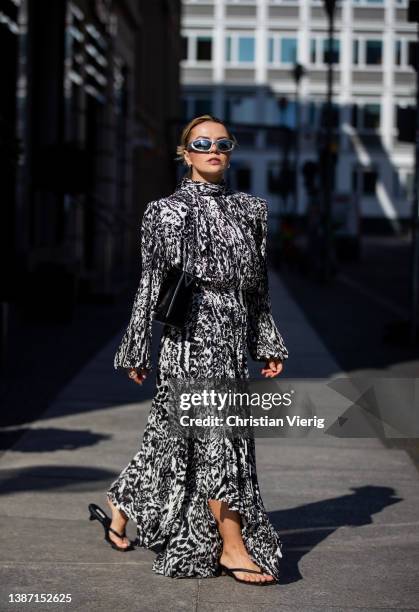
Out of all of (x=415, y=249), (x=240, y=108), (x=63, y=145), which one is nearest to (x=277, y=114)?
(x=240, y=108)

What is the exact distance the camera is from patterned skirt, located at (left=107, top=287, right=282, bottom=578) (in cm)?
531

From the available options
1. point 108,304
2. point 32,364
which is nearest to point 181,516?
point 32,364

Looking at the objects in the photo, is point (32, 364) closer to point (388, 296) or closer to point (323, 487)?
point (323, 487)

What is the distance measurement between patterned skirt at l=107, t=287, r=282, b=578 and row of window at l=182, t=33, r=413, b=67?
7986 centimetres

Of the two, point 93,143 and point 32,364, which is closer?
point 32,364

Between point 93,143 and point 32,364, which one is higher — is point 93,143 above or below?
above

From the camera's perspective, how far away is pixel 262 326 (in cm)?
554

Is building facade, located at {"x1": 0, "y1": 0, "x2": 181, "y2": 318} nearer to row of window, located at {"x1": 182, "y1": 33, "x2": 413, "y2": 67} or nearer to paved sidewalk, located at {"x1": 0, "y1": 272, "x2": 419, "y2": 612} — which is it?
paved sidewalk, located at {"x1": 0, "y1": 272, "x2": 419, "y2": 612}

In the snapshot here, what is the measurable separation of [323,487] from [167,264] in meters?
2.44

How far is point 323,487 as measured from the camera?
24.2ft

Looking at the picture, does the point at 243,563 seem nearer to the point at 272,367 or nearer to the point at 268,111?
the point at 272,367

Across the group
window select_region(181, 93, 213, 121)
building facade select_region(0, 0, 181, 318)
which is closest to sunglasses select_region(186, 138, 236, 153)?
building facade select_region(0, 0, 181, 318)

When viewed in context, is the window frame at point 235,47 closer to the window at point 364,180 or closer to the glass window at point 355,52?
the glass window at point 355,52

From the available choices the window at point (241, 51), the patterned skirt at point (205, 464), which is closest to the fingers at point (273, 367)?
the patterned skirt at point (205, 464)
